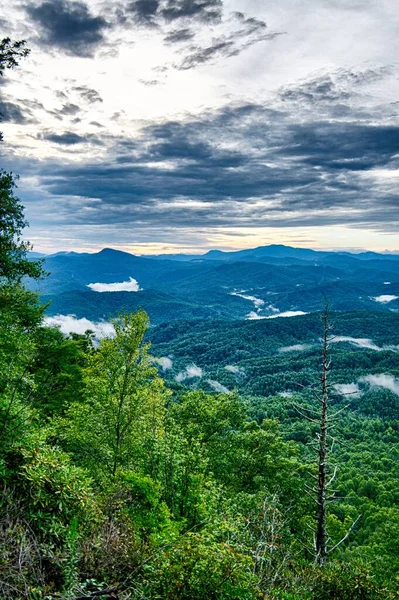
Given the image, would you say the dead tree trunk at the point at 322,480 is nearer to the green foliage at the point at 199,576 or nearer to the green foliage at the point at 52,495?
the green foliage at the point at 199,576

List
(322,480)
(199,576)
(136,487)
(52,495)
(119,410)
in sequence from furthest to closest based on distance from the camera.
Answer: (119,410) → (322,480) → (136,487) → (52,495) → (199,576)

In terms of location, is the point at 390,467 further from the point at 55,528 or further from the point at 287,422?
the point at 55,528

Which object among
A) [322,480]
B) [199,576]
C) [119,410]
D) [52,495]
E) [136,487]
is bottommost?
[322,480]

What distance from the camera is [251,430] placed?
3105cm

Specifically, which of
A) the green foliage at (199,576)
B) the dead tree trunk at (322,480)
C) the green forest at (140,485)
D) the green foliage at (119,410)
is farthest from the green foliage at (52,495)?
the dead tree trunk at (322,480)

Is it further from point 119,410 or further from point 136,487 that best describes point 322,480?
point 119,410

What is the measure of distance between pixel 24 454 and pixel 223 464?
20.4m

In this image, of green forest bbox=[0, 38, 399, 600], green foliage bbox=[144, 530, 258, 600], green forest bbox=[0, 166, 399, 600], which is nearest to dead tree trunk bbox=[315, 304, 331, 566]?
green forest bbox=[0, 38, 399, 600]

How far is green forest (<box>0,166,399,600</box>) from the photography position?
7594 mm

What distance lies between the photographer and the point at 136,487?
11.8 m

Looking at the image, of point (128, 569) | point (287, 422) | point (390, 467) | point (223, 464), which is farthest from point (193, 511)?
point (287, 422)

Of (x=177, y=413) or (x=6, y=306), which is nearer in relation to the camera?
(x=6, y=306)

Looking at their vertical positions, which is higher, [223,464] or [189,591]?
[189,591]

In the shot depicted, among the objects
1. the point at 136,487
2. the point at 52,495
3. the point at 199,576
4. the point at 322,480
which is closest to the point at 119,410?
the point at 136,487
